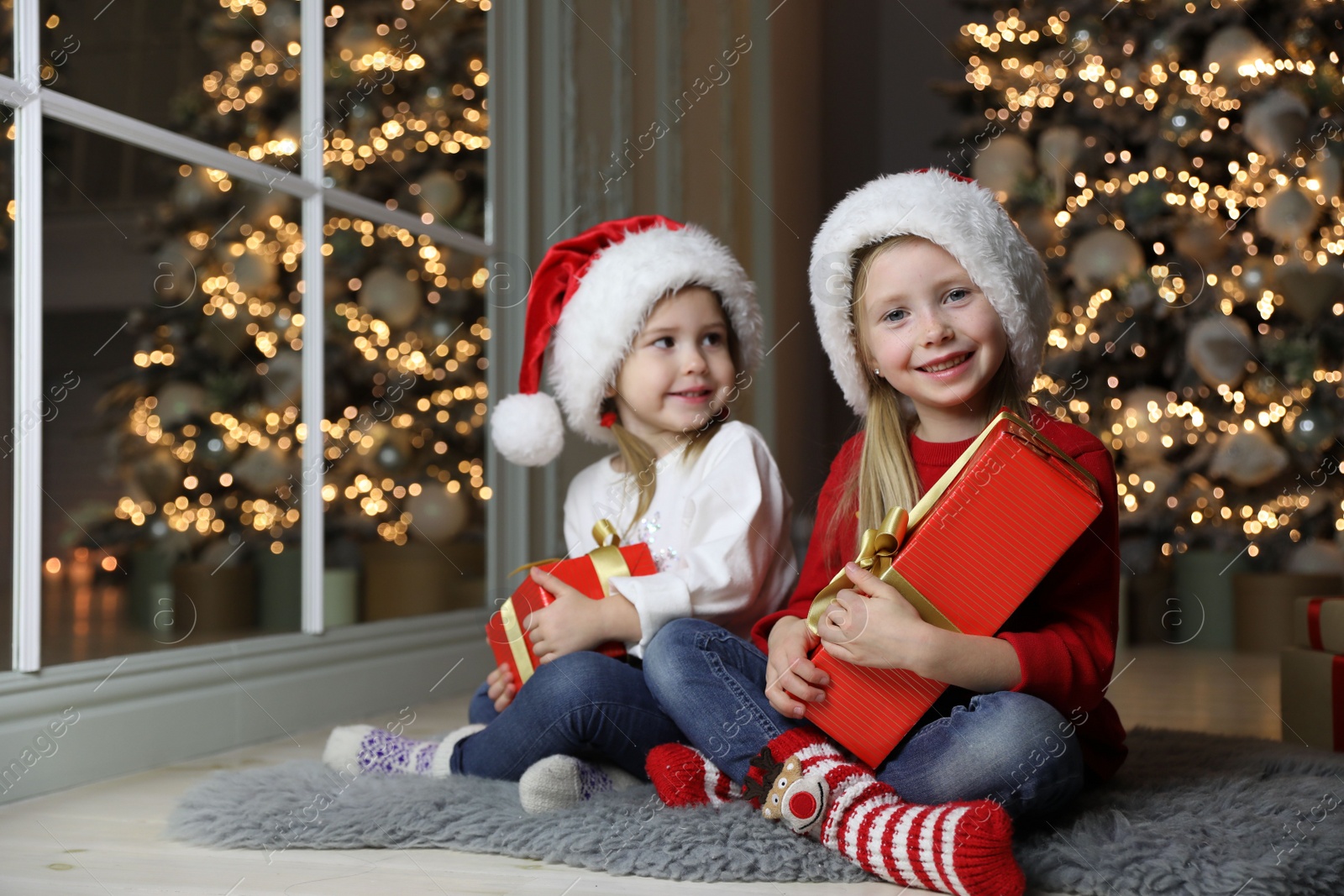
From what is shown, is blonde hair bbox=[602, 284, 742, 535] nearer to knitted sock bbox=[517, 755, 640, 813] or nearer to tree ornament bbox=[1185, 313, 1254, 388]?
knitted sock bbox=[517, 755, 640, 813]

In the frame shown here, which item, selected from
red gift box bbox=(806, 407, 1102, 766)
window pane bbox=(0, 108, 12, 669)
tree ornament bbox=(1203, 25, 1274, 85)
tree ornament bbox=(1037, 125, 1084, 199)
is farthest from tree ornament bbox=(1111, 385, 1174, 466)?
window pane bbox=(0, 108, 12, 669)

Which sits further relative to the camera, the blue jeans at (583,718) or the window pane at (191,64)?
the window pane at (191,64)

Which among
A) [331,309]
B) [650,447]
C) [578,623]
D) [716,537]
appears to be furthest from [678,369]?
[331,309]

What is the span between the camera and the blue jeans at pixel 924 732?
3.47 ft

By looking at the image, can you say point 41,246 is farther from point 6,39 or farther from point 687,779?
point 687,779

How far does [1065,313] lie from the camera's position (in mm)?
3348

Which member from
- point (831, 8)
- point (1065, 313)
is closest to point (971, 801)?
point (1065, 313)

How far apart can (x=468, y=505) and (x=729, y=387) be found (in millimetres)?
1182

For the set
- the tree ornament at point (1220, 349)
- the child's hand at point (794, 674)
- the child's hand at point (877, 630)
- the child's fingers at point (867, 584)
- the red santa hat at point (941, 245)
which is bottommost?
the child's hand at point (794, 674)

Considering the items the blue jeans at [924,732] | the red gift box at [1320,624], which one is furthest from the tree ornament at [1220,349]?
the blue jeans at [924,732]

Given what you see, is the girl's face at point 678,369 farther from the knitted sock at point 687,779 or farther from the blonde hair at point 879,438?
the knitted sock at point 687,779

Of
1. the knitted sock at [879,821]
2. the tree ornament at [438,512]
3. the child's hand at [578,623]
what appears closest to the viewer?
the knitted sock at [879,821]

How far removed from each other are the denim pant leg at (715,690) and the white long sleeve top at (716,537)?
0.08m

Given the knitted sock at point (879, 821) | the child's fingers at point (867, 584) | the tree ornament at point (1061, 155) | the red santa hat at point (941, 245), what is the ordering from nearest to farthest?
1. the knitted sock at point (879, 821)
2. the child's fingers at point (867, 584)
3. the red santa hat at point (941, 245)
4. the tree ornament at point (1061, 155)
